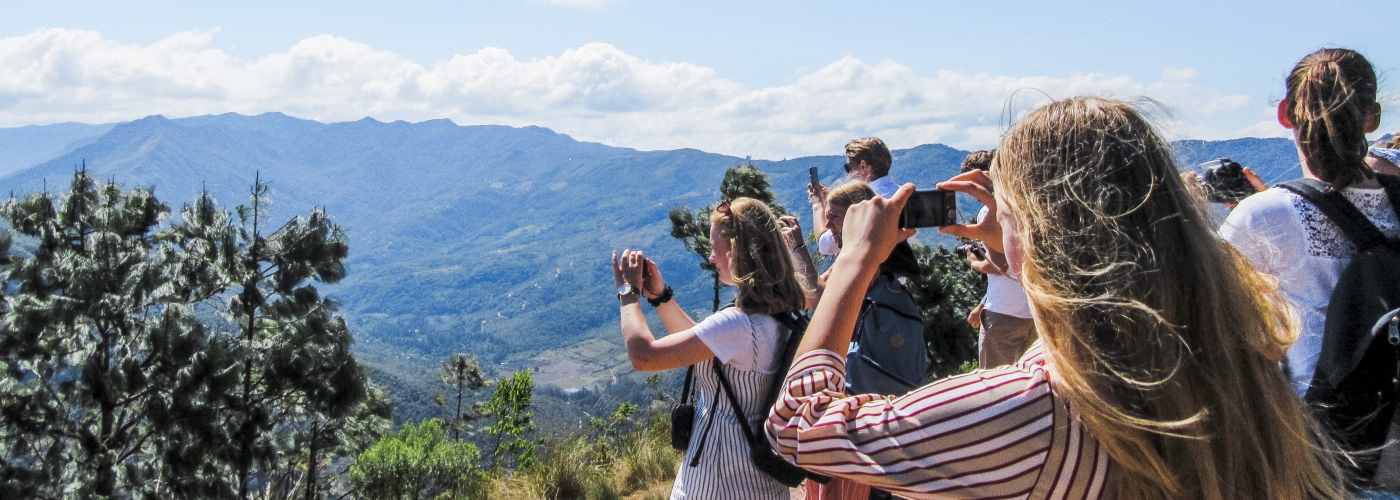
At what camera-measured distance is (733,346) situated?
2.51 metres

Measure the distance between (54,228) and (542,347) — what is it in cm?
17763

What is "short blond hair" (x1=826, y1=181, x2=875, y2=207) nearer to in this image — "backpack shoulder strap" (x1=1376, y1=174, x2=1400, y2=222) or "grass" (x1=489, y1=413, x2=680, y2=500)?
"backpack shoulder strap" (x1=1376, y1=174, x2=1400, y2=222)

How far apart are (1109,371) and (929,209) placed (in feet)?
1.91

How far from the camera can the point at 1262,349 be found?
1083 millimetres

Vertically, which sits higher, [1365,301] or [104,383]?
Answer: [1365,301]

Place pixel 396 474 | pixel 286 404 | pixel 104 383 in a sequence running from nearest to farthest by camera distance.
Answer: pixel 396 474 < pixel 104 383 < pixel 286 404

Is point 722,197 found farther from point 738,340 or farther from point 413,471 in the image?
point 738,340

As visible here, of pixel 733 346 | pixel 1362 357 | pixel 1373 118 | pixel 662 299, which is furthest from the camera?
pixel 662 299

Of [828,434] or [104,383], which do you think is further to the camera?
[104,383]

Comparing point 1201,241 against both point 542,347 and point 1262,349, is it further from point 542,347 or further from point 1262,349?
point 542,347

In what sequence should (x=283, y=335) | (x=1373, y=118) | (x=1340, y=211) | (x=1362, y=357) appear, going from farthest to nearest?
(x=283, y=335) < (x=1373, y=118) < (x=1340, y=211) < (x=1362, y=357)

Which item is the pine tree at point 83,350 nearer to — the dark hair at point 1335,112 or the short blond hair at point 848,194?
the short blond hair at point 848,194

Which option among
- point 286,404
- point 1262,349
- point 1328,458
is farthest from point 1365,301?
point 286,404

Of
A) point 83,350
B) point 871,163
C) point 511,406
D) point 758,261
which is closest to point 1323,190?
point 758,261
